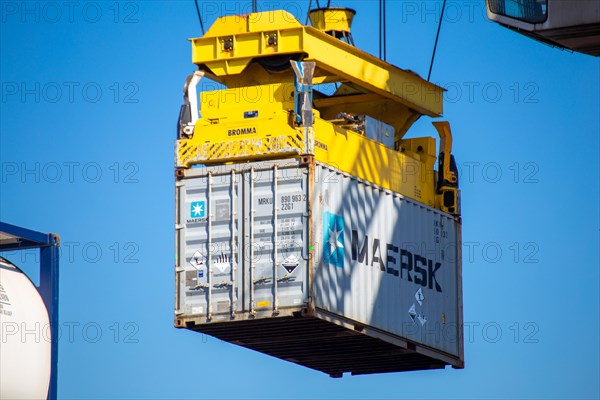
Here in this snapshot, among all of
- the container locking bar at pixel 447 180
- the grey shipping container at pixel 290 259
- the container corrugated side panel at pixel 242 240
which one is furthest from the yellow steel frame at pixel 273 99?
the container locking bar at pixel 447 180

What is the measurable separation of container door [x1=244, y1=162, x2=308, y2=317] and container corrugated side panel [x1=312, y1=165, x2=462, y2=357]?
35cm

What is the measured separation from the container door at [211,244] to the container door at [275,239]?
0.26 m

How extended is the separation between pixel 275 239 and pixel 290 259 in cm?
48

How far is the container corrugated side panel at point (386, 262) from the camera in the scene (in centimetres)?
3869

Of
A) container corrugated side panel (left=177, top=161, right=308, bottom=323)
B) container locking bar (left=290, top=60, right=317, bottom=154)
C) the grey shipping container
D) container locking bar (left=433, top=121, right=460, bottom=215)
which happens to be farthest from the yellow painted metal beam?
container locking bar (left=433, top=121, right=460, bottom=215)

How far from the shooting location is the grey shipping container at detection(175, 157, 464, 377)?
38094 mm

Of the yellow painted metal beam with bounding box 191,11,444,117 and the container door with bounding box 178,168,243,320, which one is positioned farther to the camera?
the yellow painted metal beam with bounding box 191,11,444,117

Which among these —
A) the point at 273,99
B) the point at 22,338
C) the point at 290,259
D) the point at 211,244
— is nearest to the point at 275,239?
the point at 290,259

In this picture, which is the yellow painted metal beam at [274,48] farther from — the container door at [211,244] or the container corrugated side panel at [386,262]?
the container door at [211,244]

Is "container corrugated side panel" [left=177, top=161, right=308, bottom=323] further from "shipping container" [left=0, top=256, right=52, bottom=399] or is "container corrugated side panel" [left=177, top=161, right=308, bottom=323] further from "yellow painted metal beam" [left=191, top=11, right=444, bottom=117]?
"shipping container" [left=0, top=256, right=52, bottom=399]

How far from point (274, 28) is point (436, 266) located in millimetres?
6744

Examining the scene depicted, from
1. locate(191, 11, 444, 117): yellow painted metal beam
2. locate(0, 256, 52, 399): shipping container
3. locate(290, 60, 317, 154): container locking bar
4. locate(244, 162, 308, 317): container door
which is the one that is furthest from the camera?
locate(0, 256, 52, 399): shipping container

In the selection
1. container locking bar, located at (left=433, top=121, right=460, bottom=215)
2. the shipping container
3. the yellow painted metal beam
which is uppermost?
the yellow painted metal beam

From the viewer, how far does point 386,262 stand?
40.8m
